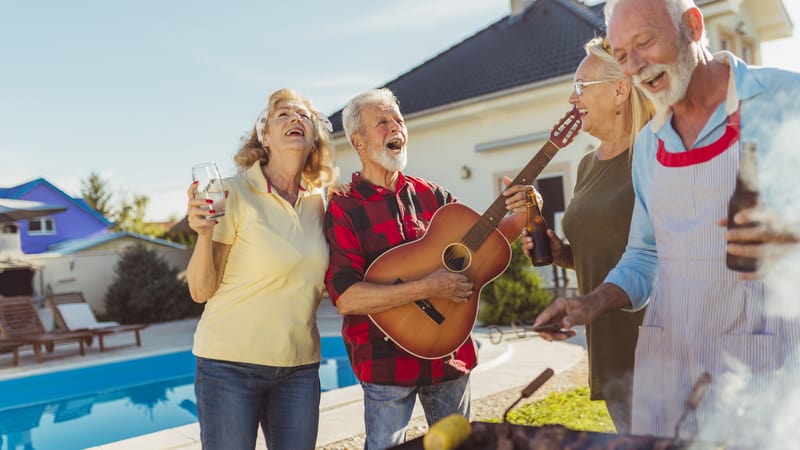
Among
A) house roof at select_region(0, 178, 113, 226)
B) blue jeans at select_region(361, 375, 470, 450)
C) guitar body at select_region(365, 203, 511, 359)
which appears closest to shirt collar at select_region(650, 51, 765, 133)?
guitar body at select_region(365, 203, 511, 359)

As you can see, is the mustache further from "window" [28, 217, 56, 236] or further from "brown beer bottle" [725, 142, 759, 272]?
"window" [28, 217, 56, 236]

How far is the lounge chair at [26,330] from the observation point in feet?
33.0

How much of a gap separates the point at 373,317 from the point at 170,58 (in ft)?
74.3

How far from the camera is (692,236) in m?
1.84

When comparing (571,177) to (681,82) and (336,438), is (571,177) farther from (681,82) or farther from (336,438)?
(681,82)

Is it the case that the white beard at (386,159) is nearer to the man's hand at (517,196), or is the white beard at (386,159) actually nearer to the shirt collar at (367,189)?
the shirt collar at (367,189)

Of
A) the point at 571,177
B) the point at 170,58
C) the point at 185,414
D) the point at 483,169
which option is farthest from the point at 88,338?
the point at 170,58

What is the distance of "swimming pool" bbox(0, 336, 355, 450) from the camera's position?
7.14 m

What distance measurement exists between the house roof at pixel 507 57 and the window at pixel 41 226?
17703mm

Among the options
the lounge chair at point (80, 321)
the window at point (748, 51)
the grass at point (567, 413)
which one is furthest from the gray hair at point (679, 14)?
the window at point (748, 51)

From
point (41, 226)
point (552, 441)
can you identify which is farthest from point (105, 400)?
point (41, 226)

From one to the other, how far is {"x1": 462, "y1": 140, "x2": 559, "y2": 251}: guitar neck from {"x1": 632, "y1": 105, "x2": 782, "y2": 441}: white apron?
0.87 m

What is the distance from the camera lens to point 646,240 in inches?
82.6

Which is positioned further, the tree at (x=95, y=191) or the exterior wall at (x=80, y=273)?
the tree at (x=95, y=191)
